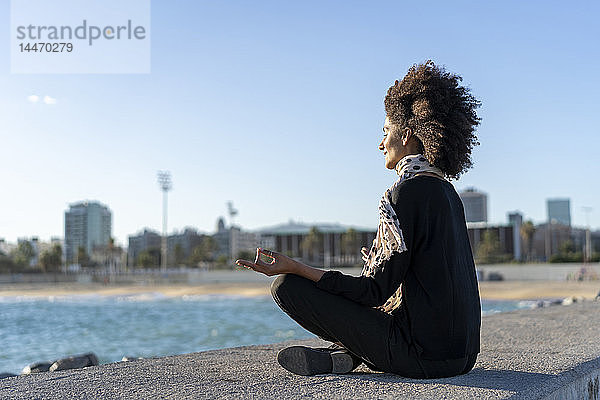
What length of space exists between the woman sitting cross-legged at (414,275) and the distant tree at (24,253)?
82264 millimetres

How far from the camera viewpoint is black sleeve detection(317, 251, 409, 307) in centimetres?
247

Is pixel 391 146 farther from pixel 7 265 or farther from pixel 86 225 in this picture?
pixel 86 225

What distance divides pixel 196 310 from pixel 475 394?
2903 cm

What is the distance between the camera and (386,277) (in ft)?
8.14

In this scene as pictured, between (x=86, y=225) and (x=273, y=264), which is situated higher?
(x=86, y=225)

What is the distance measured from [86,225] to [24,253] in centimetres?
3370

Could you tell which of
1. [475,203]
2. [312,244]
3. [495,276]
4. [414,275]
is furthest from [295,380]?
[475,203]

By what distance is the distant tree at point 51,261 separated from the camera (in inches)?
2899

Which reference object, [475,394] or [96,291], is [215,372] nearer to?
[475,394]

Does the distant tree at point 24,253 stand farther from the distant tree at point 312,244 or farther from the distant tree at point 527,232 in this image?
the distant tree at point 527,232

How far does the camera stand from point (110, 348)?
16.9 metres

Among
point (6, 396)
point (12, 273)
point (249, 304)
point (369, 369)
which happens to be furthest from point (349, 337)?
point (12, 273)

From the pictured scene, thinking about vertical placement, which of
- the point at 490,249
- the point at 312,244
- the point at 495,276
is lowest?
the point at 495,276

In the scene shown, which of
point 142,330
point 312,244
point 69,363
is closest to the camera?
point 69,363
